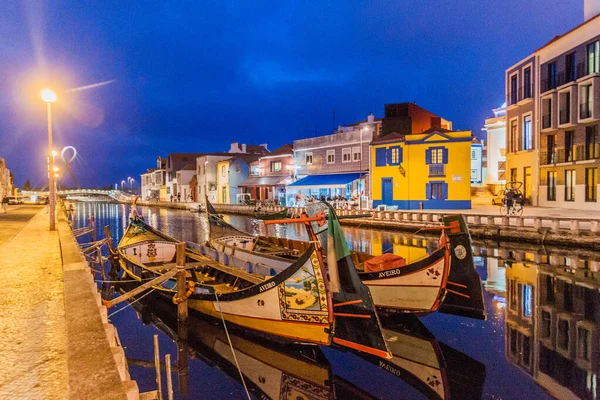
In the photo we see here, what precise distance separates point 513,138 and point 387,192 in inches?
526

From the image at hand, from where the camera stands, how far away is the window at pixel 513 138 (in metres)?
37.9

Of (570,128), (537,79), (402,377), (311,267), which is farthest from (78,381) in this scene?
(537,79)

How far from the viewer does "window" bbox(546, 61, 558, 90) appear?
32.7 meters

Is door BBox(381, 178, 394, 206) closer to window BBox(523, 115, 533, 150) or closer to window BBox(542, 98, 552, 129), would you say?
window BBox(523, 115, 533, 150)

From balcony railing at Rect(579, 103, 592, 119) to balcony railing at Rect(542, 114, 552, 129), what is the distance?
133 inches

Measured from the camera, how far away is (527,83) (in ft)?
118

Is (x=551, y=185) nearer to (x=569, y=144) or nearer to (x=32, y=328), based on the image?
(x=569, y=144)

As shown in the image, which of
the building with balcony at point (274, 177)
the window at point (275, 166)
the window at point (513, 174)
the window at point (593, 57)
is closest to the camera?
the window at point (593, 57)

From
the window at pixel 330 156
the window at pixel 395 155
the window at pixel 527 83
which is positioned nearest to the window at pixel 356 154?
A: the window at pixel 330 156

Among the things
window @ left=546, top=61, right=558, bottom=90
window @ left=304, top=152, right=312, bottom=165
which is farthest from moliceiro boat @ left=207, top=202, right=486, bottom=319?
window @ left=304, top=152, right=312, bottom=165

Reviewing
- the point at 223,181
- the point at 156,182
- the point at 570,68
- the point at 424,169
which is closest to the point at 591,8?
the point at 570,68

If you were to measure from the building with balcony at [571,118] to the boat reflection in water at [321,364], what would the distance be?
25.9 metres

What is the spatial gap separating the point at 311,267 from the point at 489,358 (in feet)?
14.7

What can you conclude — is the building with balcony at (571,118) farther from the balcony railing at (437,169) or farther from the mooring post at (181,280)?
the mooring post at (181,280)
